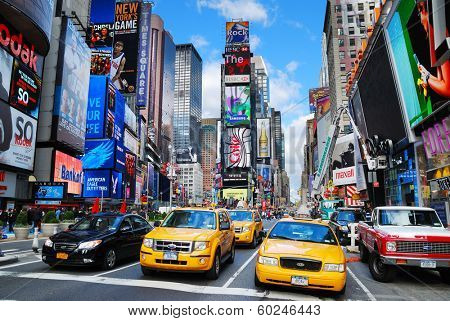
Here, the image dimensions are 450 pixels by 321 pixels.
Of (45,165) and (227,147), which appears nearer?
(45,165)

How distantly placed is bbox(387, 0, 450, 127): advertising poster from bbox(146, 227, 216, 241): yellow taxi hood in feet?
50.2

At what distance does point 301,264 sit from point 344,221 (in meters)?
12.5

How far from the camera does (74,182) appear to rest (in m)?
51.5

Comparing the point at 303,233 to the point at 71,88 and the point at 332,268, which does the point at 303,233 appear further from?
the point at 71,88

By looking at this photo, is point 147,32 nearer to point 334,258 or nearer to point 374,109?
point 374,109

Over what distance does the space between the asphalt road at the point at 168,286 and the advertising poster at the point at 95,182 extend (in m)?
57.6

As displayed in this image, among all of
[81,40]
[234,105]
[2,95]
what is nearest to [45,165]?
[2,95]

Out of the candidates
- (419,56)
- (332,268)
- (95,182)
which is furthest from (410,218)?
(95,182)

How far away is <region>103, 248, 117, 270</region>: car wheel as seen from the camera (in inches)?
377

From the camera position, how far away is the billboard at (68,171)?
148ft

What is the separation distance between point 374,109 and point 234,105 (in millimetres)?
98588

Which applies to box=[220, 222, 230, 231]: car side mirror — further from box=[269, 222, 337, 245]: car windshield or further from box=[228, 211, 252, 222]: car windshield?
box=[228, 211, 252, 222]: car windshield

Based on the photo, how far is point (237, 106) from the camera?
131 metres

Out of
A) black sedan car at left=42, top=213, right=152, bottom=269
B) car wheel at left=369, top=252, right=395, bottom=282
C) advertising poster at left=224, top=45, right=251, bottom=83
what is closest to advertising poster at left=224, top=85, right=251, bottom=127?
advertising poster at left=224, top=45, right=251, bottom=83
